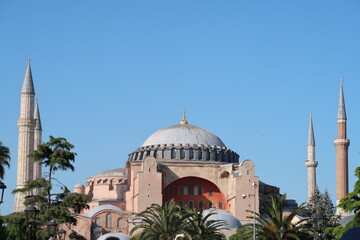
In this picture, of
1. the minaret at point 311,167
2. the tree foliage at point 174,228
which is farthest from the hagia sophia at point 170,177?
the tree foliage at point 174,228

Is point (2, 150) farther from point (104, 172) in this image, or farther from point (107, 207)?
point (104, 172)

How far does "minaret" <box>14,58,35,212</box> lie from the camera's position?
197 ft

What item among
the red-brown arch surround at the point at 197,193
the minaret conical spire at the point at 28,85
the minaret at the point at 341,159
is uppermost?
the minaret conical spire at the point at 28,85

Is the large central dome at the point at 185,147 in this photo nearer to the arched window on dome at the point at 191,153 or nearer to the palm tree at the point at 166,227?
the arched window on dome at the point at 191,153

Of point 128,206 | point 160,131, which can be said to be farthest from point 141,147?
point 128,206

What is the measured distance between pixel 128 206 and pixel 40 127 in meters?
13.1

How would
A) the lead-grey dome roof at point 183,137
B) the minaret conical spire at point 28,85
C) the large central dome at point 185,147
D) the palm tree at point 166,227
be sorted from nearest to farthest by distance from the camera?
the palm tree at point 166,227
the minaret conical spire at point 28,85
the large central dome at point 185,147
the lead-grey dome roof at point 183,137

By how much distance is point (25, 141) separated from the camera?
60.7 metres

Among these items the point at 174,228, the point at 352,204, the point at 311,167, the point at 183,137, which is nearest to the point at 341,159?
the point at 311,167

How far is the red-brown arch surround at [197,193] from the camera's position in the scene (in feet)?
215

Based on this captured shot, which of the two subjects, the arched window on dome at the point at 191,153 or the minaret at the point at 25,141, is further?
the arched window on dome at the point at 191,153

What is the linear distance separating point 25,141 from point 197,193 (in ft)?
47.8

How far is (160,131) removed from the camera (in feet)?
235

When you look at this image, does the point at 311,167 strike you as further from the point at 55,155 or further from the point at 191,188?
the point at 55,155
